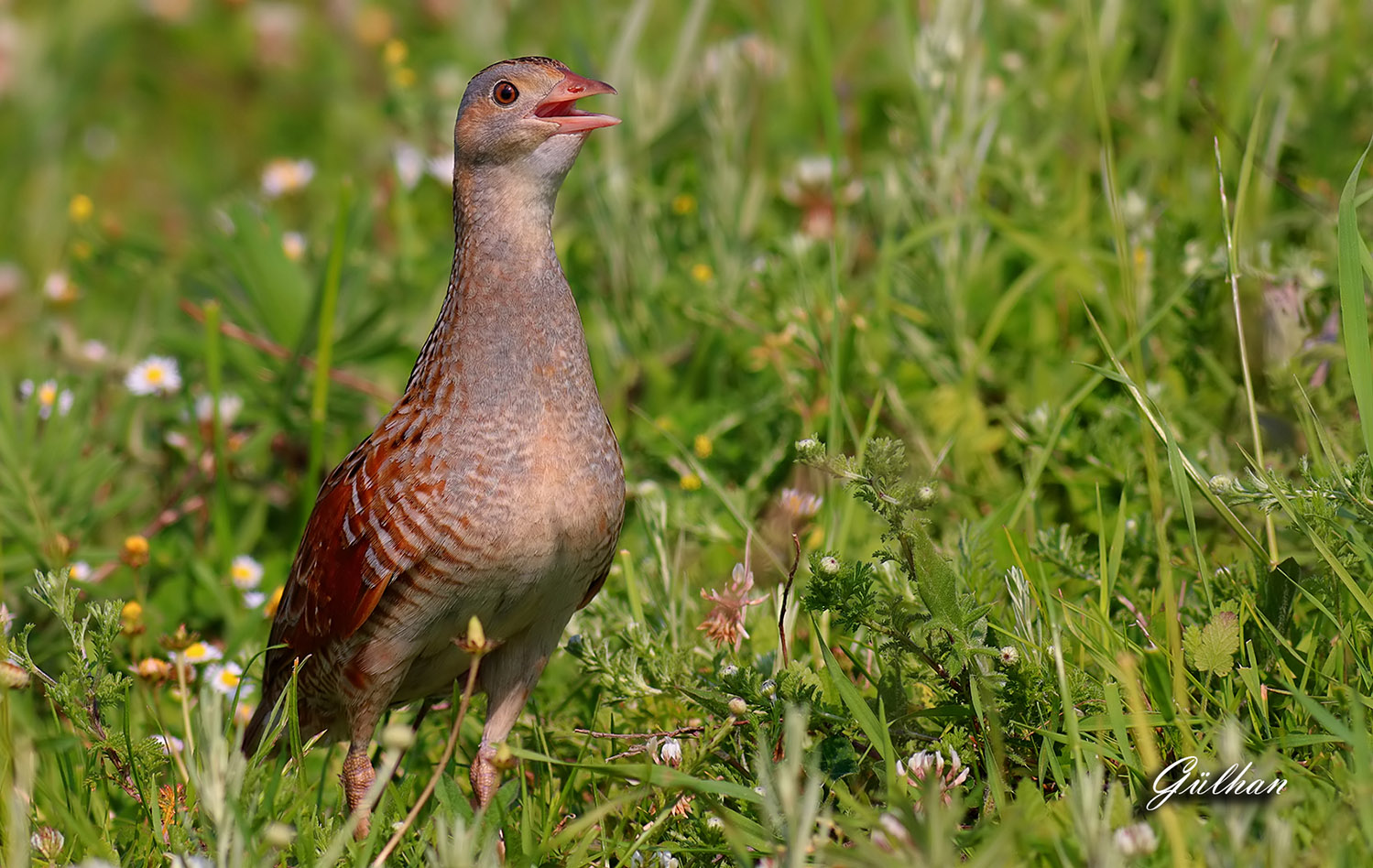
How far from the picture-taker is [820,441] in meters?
3.46

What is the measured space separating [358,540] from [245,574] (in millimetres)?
1515

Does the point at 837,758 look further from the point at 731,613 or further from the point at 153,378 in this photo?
the point at 153,378

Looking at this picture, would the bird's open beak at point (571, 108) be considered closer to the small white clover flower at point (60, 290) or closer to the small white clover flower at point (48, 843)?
the small white clover flower at point (48, 843)

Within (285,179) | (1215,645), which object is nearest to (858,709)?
(1215,645)

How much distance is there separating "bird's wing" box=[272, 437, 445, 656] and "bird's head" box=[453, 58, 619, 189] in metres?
0.70

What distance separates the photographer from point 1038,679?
2951 mm

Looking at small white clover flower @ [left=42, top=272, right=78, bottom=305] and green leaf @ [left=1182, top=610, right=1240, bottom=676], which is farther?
small white clover flower @ [left=42, top=272, right=78, bottom=305]

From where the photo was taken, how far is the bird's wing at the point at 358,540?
10.3 feet

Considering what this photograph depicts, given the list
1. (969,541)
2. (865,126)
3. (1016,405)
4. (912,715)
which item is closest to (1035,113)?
(865,126)

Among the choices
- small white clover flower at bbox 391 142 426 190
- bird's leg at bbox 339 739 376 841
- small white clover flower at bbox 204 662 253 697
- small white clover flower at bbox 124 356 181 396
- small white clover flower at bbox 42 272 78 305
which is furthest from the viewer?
small white clover flower at bbox 391 142 426 190

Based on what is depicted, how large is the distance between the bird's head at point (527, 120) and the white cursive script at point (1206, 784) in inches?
70.5

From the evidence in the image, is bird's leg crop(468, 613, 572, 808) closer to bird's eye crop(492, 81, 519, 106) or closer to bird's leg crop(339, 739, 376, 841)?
bird's leg crop(339, 739, 376, 841)

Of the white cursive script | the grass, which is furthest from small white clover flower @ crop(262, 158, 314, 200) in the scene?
the white cursive script

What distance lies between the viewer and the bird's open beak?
3307 mm
